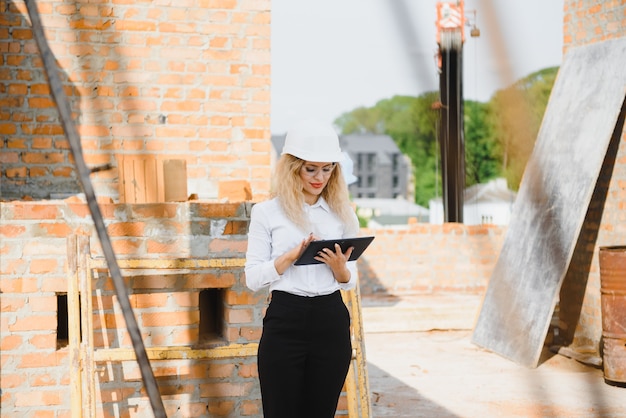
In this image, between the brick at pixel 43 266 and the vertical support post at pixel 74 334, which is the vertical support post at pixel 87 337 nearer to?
the vertical support post at pixel 74 334

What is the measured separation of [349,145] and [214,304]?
72.0 metres

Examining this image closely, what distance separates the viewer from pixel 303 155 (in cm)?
233

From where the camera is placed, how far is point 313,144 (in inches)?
92.2

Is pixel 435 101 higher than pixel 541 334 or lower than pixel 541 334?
higher

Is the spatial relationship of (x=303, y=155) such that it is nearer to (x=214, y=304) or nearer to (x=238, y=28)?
(x=214, y=304)

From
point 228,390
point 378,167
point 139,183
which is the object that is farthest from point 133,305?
point 378,167

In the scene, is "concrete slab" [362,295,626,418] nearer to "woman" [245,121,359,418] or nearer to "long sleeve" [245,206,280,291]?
"woman" [245,121,359,418]

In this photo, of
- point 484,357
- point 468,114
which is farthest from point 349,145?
point 468,114

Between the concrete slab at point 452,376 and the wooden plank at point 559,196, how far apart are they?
27 cm

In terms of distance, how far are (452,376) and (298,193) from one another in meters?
3.95

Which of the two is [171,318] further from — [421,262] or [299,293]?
[421,262]

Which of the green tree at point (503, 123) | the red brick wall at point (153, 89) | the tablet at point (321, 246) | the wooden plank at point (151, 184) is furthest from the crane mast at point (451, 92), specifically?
the red brick wall at point (153, 89)

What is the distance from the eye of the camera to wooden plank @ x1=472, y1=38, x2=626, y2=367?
6.07m

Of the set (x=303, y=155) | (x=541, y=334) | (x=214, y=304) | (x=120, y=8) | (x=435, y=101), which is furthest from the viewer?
(x=541, y=334)
